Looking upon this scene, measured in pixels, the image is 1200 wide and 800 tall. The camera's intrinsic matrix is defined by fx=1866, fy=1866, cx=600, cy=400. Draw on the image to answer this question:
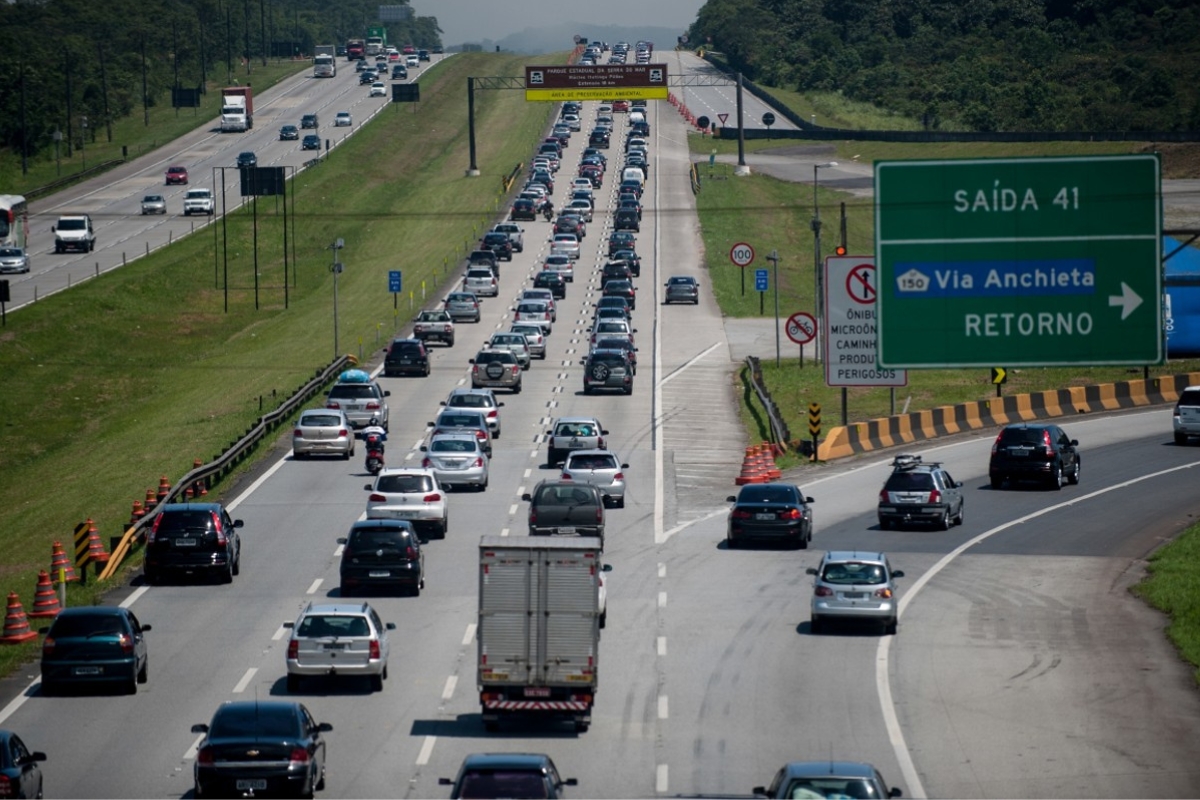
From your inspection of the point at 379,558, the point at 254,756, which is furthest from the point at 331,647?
the point at 379,558

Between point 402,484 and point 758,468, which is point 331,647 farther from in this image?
point 758,468

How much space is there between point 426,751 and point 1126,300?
1048 centimetres

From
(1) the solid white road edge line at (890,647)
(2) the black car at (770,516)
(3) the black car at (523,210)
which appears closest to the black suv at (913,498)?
(1) the solid white road edge line at (890,647)

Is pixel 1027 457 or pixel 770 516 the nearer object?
pixel 770 516

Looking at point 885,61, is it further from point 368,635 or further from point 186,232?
point 368,635

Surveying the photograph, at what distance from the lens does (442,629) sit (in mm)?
32688

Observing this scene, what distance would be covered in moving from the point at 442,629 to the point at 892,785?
11822mm

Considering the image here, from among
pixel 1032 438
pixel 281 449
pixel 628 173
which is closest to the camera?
pixel 1032 438

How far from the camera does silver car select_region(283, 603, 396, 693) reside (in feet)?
90.8

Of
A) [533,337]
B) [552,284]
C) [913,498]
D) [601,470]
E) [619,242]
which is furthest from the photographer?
[619,242]

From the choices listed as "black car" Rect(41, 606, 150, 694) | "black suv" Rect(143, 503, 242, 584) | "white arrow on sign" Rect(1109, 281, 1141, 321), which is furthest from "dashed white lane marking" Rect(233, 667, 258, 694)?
"white arrow on sign" Rect(1109, 281, 1141, 321)

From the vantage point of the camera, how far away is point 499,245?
3942 inches

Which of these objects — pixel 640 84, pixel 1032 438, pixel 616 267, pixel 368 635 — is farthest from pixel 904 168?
pixel 640 84

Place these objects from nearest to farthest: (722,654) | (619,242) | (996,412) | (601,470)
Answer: (722,654) → (601,470) → (996,412) → (619,242)
